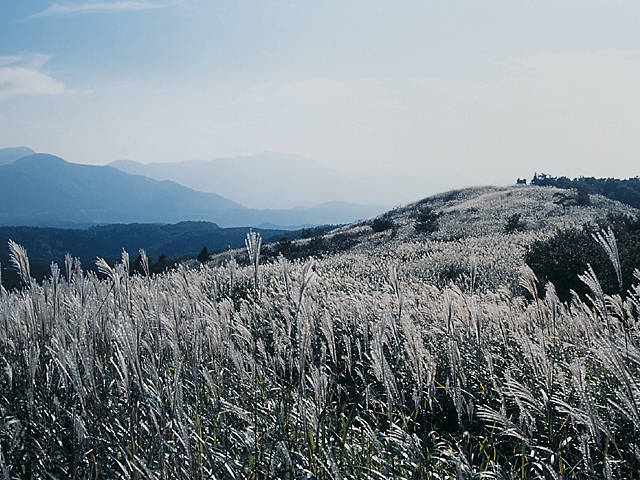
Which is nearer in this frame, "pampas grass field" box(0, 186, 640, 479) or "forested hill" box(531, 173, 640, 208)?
"pampas grass field" box(0, 186, 640, 479)

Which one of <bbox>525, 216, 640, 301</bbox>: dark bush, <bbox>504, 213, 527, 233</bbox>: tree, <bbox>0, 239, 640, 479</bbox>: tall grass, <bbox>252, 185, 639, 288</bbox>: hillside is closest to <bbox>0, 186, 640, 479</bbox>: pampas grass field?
<bbox>0, 239, 640, 479</bbox>: tall grass

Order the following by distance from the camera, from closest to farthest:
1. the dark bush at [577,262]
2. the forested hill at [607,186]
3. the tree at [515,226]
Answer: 1. the dark bush at [577,262]
2. the tree at [515,226]
3. the forested hill at [607,186]

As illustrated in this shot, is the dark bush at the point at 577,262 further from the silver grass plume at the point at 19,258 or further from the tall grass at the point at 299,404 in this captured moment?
the silver grass plume at the point at 19,258

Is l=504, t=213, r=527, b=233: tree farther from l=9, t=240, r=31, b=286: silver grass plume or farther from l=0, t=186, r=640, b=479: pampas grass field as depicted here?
l=9, t=240, r=31, b=286: silver grass plume

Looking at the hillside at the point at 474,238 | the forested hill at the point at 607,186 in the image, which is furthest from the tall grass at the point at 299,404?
the forested hill at the point at 607,186

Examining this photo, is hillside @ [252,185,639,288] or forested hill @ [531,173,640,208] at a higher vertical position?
forested hill @ [531,173,640,208]

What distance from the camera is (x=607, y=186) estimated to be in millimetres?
58938

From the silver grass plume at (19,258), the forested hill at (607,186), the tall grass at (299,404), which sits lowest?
the tall grass at (299,404)

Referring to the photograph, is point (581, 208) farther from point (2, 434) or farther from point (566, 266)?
point (2, 434)

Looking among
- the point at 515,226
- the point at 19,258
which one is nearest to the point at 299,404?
the point at 19,258

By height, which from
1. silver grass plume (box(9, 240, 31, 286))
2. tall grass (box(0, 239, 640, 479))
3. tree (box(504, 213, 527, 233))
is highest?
silver grass plume (box(9, 240, 31, 286))

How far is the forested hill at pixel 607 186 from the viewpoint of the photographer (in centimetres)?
5203

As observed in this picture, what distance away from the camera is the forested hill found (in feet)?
171

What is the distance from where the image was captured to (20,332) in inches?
163
